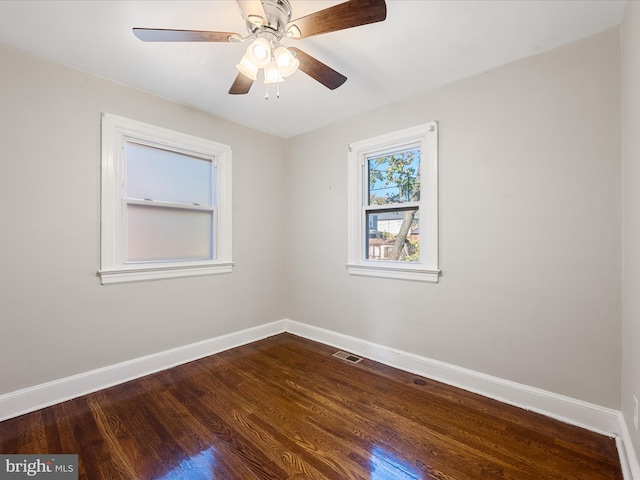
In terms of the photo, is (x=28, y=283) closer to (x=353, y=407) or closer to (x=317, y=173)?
(x=353, y=407)

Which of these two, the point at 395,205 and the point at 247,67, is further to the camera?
the point at 395,205

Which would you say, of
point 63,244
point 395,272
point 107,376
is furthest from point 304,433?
point 63,244

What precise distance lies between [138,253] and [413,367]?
108 inches

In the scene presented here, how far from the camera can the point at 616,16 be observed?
1.69 meters

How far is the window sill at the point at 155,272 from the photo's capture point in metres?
2.39

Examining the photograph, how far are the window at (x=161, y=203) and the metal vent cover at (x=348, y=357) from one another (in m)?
1.51

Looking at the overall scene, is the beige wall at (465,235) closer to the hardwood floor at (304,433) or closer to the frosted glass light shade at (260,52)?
the hardwood floor at (304,433)

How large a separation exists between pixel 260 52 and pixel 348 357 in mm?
2721

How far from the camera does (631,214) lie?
1542mm

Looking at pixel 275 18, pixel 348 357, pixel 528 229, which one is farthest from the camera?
pixel 348 357

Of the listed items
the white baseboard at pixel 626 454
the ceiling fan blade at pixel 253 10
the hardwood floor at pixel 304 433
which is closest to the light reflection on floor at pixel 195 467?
the hardwood floor at pixel 304 433

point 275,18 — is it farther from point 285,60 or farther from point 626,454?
point 626,454

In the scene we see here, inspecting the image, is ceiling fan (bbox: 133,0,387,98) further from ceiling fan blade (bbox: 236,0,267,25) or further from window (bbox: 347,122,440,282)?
window (bbox: 347,122,440,282)

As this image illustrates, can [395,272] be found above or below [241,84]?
below
